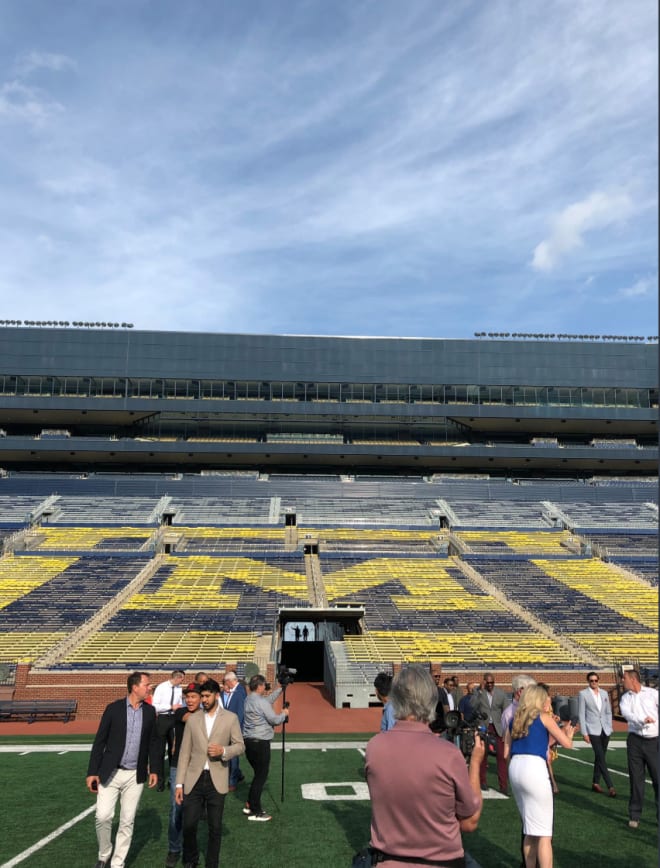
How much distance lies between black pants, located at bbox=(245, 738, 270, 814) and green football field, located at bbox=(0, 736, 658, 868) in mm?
293

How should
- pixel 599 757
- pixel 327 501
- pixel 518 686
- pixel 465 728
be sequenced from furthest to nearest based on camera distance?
pixel 327 501, pixel 599 757, pixel 518 686, pixel 465 728

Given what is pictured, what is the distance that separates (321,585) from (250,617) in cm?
518

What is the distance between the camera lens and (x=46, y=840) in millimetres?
7676

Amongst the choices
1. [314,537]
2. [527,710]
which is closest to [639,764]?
[527,710]

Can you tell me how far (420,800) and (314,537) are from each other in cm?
3667

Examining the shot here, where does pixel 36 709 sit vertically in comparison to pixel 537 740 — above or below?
below

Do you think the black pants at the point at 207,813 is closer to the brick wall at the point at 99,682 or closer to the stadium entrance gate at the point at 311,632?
the brick wall at the point at 99,682

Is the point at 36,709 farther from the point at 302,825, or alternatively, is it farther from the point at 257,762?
the point at 302,825

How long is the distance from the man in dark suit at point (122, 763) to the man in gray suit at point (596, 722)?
6926 millimetres

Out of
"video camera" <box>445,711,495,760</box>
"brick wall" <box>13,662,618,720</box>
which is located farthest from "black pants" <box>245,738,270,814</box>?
"brick wall" <box>13,662,618,720</box>

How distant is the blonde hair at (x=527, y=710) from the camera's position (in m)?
5.30

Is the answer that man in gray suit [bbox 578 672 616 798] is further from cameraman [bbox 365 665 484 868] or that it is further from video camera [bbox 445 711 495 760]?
cameraman [bbox 365 665 484 868]

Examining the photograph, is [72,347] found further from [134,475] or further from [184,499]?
[184,499]

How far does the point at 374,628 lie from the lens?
26.6 m
